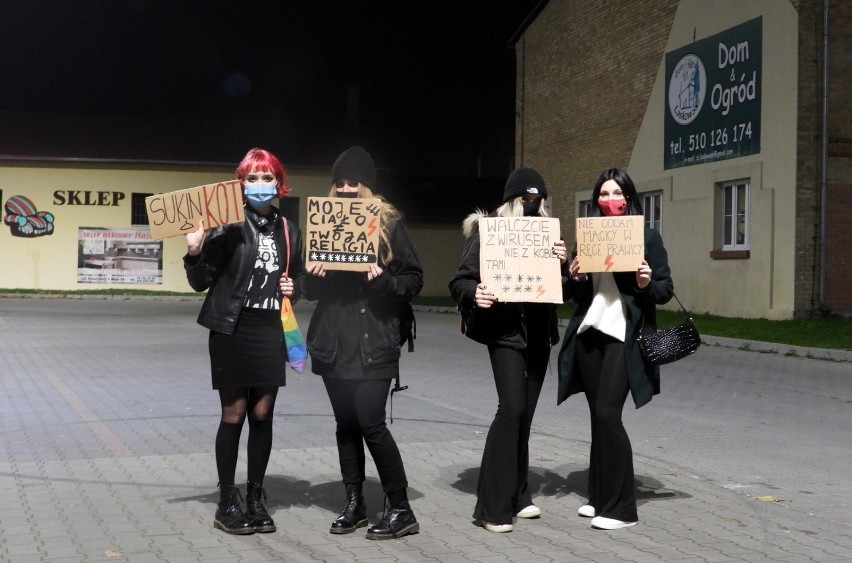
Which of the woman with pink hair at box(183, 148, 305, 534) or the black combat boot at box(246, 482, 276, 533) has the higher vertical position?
the woman with pink hair at box(183, 148, 305, 534)

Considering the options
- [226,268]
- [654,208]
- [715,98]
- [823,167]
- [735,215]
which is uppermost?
[715,98]

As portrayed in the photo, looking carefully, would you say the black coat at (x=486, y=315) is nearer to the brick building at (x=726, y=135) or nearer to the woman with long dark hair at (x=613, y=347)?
the woman with long dark hair at (x=613, y=347)

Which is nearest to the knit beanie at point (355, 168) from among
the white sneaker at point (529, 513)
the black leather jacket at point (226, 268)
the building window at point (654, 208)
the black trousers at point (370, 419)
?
the black leather jacket at point (226, 268)

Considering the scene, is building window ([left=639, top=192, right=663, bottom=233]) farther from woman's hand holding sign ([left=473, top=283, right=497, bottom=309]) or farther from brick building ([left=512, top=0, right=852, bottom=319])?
woman's hand holding sign ([left=473, top=283, right=497, bottom=309])

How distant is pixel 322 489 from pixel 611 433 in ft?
6.35

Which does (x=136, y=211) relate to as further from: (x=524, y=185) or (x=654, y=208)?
(x=524, y=185)

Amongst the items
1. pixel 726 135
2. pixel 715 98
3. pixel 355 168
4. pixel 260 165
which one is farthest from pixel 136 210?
pixel 355 168

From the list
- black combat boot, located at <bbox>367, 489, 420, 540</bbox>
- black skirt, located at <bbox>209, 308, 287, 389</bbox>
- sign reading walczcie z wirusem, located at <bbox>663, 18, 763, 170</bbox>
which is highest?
sign reading walczcie z wirusem, located at <bbox>663, 18, 763, 170</bbox>

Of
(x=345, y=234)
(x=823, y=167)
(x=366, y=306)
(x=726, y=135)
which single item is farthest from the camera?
(x=726, y=135)

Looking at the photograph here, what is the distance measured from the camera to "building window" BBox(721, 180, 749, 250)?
23859mm

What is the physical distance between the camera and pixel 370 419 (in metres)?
5.59

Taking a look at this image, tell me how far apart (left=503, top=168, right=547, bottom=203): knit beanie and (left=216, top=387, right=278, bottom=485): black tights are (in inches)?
62.3

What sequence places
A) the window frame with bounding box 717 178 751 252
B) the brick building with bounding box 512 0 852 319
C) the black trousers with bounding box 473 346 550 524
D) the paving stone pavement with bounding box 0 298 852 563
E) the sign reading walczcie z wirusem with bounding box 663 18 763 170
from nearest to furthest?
1. the paving stone pavement with bounding box 0 298 852 563
2. the black trousers with bounding box 473 346 550 524
3. the brick building with bounding box 512 0 852 319
4. the sign reading walczcie z wirusem with bounding box 663 18 763 170
5. the window frame with bounding box 717 178 751 252

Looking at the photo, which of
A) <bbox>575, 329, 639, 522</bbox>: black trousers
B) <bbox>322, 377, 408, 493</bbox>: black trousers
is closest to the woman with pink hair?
<bbox>322, 377, 408, 493</bbox>: black trousers
